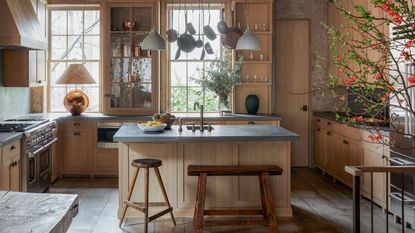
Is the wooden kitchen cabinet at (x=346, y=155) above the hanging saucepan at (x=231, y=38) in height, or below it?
below

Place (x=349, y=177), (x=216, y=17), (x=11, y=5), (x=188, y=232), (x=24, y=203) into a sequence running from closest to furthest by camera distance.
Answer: (x=24, y=203) → (x=188, y=232) → (x=11, y=5) → (x=349, y=177) → (x=216, y=17)

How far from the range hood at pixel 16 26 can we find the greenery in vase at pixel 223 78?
2.47 m

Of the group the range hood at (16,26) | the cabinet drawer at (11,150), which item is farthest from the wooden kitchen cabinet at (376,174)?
the range hood at (16,26)

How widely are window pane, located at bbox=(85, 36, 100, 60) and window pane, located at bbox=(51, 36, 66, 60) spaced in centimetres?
35

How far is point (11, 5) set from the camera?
4559 millimetres

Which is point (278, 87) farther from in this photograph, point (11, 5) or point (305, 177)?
point (11, 5)

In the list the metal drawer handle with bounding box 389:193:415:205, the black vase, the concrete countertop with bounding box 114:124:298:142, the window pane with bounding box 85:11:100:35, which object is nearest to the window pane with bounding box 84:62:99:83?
the window pane with bounding box 85:11:100:35

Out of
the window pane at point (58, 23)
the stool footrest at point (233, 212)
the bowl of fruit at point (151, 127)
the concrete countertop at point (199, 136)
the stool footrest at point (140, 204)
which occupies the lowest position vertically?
the stool footrest at point (233, 212)

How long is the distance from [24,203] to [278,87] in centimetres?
573

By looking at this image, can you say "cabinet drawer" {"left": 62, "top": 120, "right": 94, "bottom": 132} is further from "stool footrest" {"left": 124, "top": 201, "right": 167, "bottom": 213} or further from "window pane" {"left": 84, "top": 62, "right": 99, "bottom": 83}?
"stool footrest" {"left": 124, "top": 201, "right": 167, "bottom": 213}

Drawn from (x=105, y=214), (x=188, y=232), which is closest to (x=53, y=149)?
(x=105, y=214)

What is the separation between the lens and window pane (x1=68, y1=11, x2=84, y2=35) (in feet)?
22.1

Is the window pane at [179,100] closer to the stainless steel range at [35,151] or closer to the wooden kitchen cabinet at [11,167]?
the stainless steel range at [35,151]

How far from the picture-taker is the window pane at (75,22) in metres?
6.73
